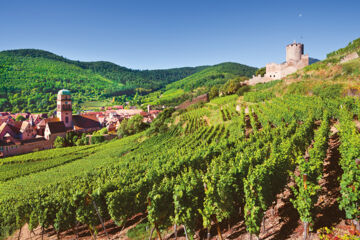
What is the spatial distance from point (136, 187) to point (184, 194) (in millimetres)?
5394

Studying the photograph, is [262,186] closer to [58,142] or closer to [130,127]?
→ [130,127]

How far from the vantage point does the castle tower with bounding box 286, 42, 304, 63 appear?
66.2 metres

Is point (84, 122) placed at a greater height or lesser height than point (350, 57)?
lesser

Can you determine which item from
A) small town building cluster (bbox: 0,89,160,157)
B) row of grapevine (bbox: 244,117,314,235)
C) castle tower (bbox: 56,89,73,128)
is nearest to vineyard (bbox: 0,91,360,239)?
row of grapevine (bbox: 244,117,314,235)

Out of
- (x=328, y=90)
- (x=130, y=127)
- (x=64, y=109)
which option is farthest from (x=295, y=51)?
(x=64, y=109)

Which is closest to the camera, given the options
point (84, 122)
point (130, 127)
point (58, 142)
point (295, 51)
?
point (58, 142)

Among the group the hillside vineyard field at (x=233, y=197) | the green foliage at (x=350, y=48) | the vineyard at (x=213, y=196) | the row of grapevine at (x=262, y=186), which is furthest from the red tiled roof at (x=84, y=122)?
the green foliage at (x=350, y=48)

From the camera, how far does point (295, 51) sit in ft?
219

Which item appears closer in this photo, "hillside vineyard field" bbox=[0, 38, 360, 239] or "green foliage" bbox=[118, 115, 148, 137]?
"hillside vineyard field" bbox=[0, 38, 360, 239]

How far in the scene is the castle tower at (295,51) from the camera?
66.2 m

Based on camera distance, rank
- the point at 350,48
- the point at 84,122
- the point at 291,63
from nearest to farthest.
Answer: the point at 350,48, the point at 291,63, the point at 84,122

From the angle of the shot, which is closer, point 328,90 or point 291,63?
point 328,90

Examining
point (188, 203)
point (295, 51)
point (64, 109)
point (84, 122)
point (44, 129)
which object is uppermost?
point (295, 51)

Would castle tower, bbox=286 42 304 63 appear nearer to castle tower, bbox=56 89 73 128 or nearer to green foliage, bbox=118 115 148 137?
green foliage, bbox=118 115 148 137
